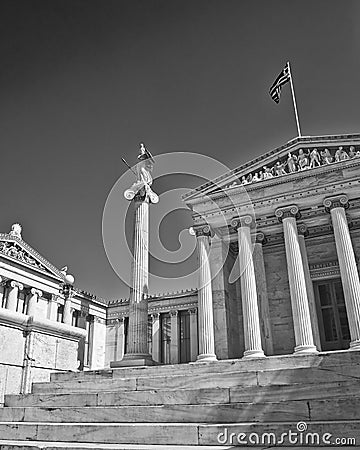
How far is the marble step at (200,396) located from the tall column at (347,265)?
30.7 ft

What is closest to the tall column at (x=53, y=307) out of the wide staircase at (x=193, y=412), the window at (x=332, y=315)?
the window at (x=332, y=315)

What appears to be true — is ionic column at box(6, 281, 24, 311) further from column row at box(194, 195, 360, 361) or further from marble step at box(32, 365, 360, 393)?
marble step at box(32, 365, 360, 393)

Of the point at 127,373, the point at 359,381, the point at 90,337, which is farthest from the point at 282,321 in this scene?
the point at 90,337

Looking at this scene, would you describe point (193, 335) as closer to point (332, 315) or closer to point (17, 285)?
point (332, 315)

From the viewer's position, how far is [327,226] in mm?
27438

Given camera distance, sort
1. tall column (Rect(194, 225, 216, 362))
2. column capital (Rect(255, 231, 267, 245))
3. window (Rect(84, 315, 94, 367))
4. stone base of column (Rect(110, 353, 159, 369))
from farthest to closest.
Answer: window (Rect(84, 315, 94, 367)) < column capital (Rect(255, 231, 267, 245)) < tall column (Rect(194, 225, 216, 362)) < stone base of column (Rect(110, 353, 159, 369))

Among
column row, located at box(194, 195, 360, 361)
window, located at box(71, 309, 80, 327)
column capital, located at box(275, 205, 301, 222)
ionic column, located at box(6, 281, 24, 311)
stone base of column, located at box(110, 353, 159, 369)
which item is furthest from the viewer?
window, located at box(71, 309, 80, 327)

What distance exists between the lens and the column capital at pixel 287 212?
25031mm

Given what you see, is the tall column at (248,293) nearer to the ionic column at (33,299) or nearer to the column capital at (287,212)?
the column capital at (287,212)

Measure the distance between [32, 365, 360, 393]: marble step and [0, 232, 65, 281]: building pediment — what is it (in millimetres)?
31393

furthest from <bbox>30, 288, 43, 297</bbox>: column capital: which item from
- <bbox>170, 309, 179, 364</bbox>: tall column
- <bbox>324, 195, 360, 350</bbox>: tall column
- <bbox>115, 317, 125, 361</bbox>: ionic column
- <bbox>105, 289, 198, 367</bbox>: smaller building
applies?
<bbox>324, 195, 360, 350</bbox>: tall column

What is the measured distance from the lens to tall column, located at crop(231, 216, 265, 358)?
22438mm

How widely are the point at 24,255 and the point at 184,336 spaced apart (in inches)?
838

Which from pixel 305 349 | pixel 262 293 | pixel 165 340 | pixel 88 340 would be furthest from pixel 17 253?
pixel 305 349
